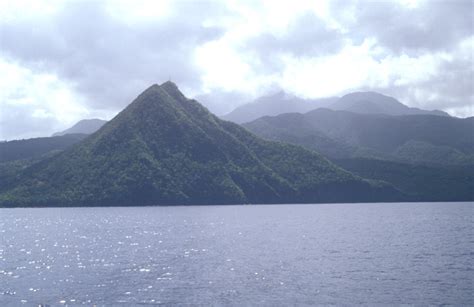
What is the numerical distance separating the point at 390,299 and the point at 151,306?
103 ft

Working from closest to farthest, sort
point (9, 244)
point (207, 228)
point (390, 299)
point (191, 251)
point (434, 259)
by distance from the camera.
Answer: point (390, 299), point (434, 259), point (191, 251), point (9, 244), point (207, 228)

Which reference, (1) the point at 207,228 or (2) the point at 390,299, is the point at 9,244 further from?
(2) the point at 390,299

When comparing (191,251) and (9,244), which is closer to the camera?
(191,251)

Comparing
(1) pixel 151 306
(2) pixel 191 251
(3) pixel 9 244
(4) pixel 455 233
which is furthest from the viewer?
(4) pixel 455 233

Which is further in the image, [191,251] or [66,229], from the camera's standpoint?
[66,229]

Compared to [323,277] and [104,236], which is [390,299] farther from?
[104,236]

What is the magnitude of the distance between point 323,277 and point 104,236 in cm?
9102

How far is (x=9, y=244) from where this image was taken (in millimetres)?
132875

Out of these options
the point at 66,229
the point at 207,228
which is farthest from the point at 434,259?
the point at 66,229

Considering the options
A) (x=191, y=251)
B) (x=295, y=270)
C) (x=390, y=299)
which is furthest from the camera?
(x=191, y=251)

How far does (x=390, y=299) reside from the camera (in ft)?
215

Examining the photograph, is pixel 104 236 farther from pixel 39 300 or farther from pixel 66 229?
pixel 39 300

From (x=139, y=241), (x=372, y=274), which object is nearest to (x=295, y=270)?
(x=372, y=274)

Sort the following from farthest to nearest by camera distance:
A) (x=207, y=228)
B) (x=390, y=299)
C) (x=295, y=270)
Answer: (x=207, y=228) < (x=295, y=270) < (x=390, y=299)
